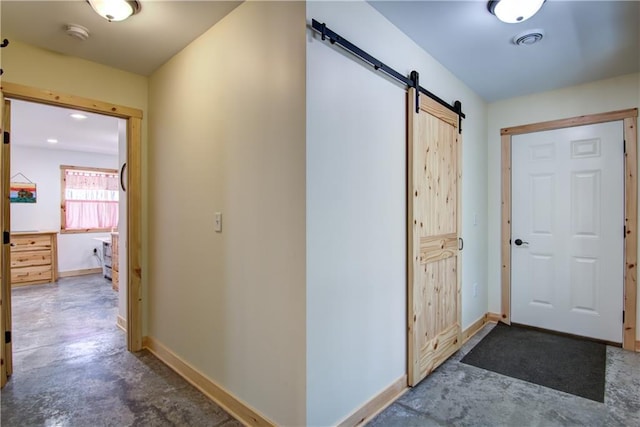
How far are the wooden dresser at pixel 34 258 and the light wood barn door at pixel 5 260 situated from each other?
405 centimetres

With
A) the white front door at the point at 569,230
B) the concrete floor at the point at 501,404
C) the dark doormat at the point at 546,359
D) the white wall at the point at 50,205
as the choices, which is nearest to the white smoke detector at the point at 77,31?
the concrete floor at the point at 501,404

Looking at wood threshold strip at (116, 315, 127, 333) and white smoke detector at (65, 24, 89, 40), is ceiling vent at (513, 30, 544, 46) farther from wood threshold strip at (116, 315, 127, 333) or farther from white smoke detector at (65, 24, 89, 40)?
wood threshold strip at (116, 315, 127, 333)

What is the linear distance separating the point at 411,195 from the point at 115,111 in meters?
2.57

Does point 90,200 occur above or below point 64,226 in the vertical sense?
above

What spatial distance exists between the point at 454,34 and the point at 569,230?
7.68 ft

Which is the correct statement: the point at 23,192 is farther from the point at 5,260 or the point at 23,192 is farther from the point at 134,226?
the point at 134,226

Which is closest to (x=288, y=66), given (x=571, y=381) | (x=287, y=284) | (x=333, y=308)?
(x=287, y=284)

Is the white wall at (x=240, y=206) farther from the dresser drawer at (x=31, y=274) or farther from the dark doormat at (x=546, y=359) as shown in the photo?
the dresser drawer at (x=31, y=274)

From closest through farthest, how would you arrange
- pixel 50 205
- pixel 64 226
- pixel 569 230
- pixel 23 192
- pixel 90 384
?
pixel 90 384 < pixel 569 230 < pixel 23 192 < pixel 50 205 < pixel 64 226

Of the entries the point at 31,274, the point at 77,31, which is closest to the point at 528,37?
the point at 77,31

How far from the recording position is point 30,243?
5652 millimetres

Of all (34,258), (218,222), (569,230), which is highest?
(218,222)

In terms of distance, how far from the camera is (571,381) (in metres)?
2.36

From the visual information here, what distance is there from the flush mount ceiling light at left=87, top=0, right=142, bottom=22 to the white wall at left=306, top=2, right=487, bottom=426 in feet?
3.69
